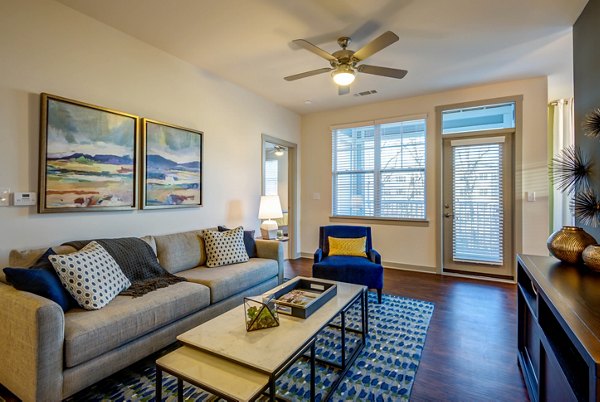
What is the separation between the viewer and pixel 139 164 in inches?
115

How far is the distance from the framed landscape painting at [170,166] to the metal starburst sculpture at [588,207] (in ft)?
12.1

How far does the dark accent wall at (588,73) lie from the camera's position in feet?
7.38

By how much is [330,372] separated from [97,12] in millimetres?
3437

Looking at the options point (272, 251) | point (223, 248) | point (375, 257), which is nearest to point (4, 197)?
point (223, 248)

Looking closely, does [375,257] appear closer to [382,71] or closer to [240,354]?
[382,71]

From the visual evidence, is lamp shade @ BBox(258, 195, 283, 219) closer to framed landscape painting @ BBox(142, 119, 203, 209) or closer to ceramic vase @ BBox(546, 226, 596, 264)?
framed landscape painting @ BBox(142, 119, 203, 209)

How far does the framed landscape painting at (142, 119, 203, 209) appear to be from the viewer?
3.00 meters

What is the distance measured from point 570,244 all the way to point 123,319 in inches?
112

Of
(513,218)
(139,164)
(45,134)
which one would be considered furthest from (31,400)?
(513,218)

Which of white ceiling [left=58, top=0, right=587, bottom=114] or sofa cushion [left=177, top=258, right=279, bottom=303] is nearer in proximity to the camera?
white ceiling [left=58, top=0, right=587, bottom=114]

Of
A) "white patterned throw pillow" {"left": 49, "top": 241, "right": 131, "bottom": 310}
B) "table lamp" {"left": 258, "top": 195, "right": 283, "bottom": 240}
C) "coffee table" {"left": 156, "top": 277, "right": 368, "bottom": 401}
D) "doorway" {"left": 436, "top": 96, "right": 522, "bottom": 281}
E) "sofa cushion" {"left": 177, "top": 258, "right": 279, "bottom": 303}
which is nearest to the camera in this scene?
"coffee table" {"left": 156, "top": 277, "right": 368, "bottom": 401}

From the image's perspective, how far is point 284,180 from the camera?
7.70m

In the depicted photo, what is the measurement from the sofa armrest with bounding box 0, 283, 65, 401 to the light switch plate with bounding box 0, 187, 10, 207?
0.85 m

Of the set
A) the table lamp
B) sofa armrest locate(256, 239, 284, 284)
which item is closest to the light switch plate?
sofa armrest locate(256, 239, 284, 284)
